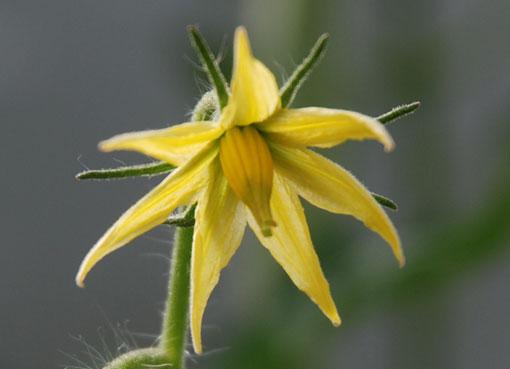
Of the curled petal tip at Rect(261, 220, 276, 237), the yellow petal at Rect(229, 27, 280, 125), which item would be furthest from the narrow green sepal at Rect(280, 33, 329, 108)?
the curled petal tip at Rect(261, 220, 276, 237)

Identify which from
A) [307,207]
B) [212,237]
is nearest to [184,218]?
[212,237]

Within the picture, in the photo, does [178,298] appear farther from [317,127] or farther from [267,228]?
[317,127]

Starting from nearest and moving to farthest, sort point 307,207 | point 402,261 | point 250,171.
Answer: point 402,261, point 250,171, point 307,207

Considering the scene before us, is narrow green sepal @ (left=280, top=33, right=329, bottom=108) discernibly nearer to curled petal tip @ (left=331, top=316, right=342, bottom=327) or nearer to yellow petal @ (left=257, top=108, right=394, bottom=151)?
yellow petal @ (left=257, top=108, right=394, bottom=151)

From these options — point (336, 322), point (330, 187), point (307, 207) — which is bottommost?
point (307, 207)

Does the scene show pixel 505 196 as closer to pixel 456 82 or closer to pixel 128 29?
pixel 456 82

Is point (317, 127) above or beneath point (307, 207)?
above

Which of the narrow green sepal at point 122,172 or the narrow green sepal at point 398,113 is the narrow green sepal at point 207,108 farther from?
the narrow green sepal at point 398,113
